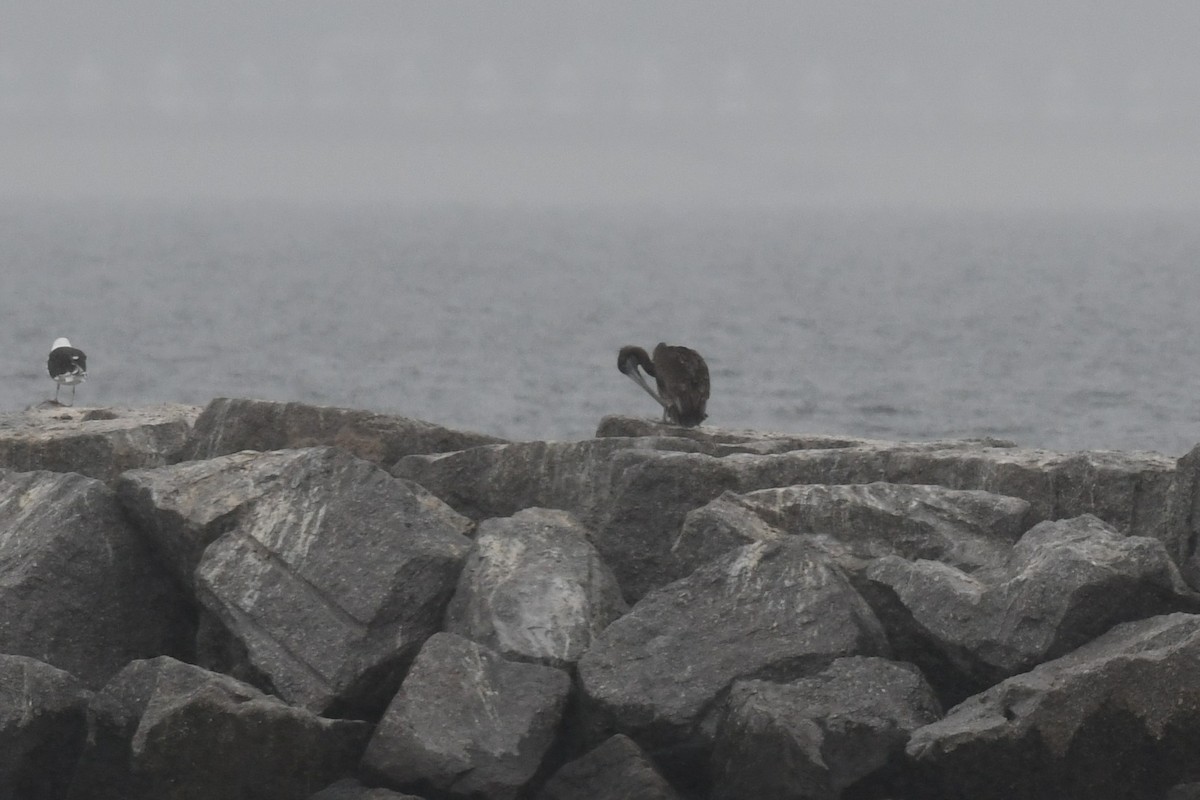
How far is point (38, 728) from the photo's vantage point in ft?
38.9

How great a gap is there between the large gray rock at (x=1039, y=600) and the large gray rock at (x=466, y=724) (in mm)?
2434

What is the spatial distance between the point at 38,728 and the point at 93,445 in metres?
3.86

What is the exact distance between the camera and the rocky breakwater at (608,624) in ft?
A: 36.8

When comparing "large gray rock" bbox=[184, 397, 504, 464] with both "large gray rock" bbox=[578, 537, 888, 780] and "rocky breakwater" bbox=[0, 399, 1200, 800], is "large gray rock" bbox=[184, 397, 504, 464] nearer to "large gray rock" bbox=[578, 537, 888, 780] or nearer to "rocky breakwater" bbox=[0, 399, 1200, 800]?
"rocky breakwater" bbox=[0, 399, 1200, 800]

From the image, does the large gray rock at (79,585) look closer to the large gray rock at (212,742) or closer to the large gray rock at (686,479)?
the large gray rock at (212,742)

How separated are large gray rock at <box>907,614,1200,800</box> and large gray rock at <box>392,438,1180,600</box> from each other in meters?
2.39

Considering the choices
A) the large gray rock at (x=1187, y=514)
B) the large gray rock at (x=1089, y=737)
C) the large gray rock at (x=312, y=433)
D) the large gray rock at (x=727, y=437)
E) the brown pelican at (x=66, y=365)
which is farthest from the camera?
the brown pelican at (x=66, y=365)

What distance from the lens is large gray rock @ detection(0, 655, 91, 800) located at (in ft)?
38.7

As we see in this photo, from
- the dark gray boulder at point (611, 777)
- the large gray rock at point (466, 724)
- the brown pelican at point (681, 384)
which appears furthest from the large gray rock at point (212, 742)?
the brown pelican at point (681, 384)

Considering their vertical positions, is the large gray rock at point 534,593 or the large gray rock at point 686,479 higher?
the large gray rock at point 686,479

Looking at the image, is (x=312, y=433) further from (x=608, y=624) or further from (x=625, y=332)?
(x=625, y=332)

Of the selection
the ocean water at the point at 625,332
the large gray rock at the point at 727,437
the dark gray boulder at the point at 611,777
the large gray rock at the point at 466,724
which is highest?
the large gray rock at the point at 727,437

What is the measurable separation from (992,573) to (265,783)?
500 cm

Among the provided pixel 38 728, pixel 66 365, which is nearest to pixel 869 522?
pixel 38 728
